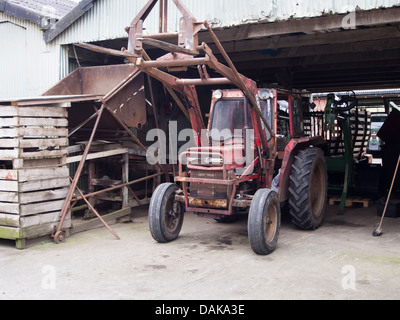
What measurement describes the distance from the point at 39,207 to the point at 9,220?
1.42 ft

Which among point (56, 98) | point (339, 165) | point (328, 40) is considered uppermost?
point (328, 40)

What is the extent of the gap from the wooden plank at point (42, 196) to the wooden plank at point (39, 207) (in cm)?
6

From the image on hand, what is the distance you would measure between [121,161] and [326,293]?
4.83m

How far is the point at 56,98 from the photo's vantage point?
22.1 ft

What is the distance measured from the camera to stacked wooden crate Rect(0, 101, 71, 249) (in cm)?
635

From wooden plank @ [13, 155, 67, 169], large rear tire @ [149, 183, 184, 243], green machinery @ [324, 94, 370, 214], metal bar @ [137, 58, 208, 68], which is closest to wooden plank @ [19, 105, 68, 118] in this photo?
wooden plank @ [13, 155, 67, 169]

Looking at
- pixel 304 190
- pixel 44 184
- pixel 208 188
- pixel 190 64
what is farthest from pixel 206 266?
pixel 44 184

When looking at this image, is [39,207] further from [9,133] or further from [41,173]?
[9,133]

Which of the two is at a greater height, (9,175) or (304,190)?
(9,175)

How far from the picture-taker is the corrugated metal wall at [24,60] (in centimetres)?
877

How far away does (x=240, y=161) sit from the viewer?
665cm

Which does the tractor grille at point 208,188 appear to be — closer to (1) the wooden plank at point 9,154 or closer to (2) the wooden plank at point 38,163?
(2) the wooden plank at point 38,163
